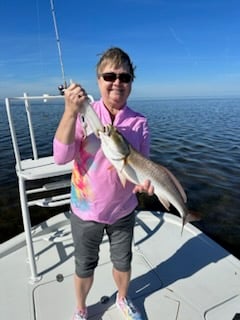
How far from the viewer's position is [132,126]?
2693 millimetres

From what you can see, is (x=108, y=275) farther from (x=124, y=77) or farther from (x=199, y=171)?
(x=199, y=171)

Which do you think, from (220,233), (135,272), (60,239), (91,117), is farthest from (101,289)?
(220,233)

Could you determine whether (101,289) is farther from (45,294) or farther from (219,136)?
(219,136)

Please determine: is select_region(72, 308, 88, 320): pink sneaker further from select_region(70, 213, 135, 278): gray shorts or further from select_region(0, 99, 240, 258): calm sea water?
select_region(0, 99, 240, 258): calm sea water

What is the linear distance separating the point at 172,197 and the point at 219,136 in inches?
682

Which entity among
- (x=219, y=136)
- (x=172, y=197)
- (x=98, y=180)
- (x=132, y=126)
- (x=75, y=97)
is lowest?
(x=219, y=136)

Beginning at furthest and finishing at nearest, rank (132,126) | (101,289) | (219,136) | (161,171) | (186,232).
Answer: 1. (219,136)
2. (186,232)
3. (101,289)
4. (132,126)
5. (161,171)

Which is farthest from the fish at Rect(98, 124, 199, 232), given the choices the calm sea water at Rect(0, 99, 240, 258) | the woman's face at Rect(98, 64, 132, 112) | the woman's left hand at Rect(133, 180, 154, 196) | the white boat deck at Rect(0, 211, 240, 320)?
the calm sea water at Rect(0, 99, 240, 258)

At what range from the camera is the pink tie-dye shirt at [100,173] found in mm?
2521

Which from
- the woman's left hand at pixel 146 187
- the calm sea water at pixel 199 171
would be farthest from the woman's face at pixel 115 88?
the calm sea water at pixel 199 171

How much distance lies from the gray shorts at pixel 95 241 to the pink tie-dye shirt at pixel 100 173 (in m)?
0.08

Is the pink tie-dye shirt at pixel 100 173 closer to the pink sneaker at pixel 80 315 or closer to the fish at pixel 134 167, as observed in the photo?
the fish at pixel 134 167

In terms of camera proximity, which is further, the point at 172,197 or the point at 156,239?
the point at 156,239

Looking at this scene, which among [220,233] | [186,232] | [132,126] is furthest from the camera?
[220,233]
